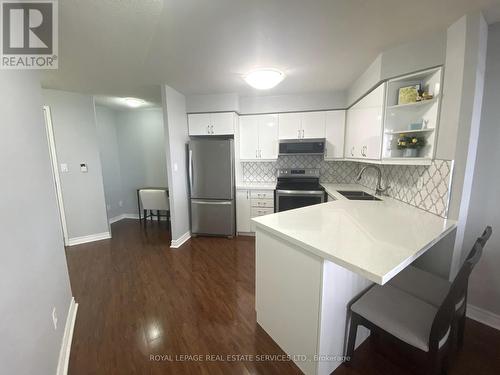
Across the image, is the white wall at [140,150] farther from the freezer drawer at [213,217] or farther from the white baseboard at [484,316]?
the white baseboard at [484,316]

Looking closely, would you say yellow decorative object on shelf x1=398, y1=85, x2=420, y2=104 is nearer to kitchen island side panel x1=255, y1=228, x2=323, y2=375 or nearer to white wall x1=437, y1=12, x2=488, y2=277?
white wall x1=437, y1=12, x2=488, y2=277

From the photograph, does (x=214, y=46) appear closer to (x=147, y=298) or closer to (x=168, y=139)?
(x=168, y=139)

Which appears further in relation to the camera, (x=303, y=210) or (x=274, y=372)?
(x=303, y=210)

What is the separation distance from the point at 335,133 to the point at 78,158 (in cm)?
415

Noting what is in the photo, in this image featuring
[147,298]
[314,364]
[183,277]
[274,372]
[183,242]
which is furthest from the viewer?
[183,242]

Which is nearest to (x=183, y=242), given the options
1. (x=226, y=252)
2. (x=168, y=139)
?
(x=226, y=252)

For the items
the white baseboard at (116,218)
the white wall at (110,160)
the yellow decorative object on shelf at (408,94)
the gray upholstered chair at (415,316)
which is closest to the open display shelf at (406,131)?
the yellow decorative object on shelf at (408,94)

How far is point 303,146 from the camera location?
10.9 ft

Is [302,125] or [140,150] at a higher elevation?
[302,125]

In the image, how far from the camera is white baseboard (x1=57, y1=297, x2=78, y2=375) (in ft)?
4.40

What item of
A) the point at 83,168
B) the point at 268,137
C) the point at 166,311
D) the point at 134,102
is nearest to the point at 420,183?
the point at 268,137

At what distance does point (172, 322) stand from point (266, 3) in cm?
251

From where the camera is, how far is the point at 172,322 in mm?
1756

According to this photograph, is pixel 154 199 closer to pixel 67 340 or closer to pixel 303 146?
pixel 67 340
